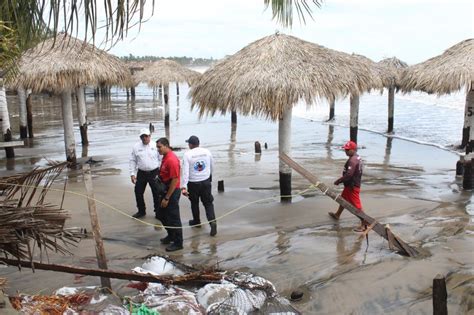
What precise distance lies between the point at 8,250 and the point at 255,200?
609 centimetres

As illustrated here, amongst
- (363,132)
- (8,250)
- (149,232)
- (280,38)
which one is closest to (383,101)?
(363,132)

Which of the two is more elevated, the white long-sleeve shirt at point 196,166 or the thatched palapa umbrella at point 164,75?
the thatched palapa umbrella at point 164,75

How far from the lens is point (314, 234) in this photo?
7.18 metres

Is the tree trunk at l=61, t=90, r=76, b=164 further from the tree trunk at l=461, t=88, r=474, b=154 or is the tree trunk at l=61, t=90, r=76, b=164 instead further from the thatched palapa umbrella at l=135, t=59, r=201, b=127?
the thatched palapa umbrella at l=135, t=59, r=201, b=127

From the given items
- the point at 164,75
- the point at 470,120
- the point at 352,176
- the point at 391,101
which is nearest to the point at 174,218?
the point at 352,176

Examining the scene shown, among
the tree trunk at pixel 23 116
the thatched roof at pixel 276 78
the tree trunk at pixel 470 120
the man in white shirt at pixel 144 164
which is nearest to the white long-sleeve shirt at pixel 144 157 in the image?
the man in white shirt at pixel 144 164

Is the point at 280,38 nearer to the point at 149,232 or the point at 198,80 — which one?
the point at 198,80

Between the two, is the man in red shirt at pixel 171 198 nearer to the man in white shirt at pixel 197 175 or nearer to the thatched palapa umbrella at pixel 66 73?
the man in white shirt at pixel 197 175

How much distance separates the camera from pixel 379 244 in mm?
6574

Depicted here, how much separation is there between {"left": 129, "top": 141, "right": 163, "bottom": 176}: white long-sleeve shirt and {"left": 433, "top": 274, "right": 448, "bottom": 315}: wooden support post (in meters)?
5.07

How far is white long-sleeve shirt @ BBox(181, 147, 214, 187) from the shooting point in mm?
6935

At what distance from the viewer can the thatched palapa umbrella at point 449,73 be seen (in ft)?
39.2

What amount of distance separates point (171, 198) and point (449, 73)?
8.98 m

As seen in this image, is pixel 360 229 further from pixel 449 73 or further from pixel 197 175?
pixel 449 73
